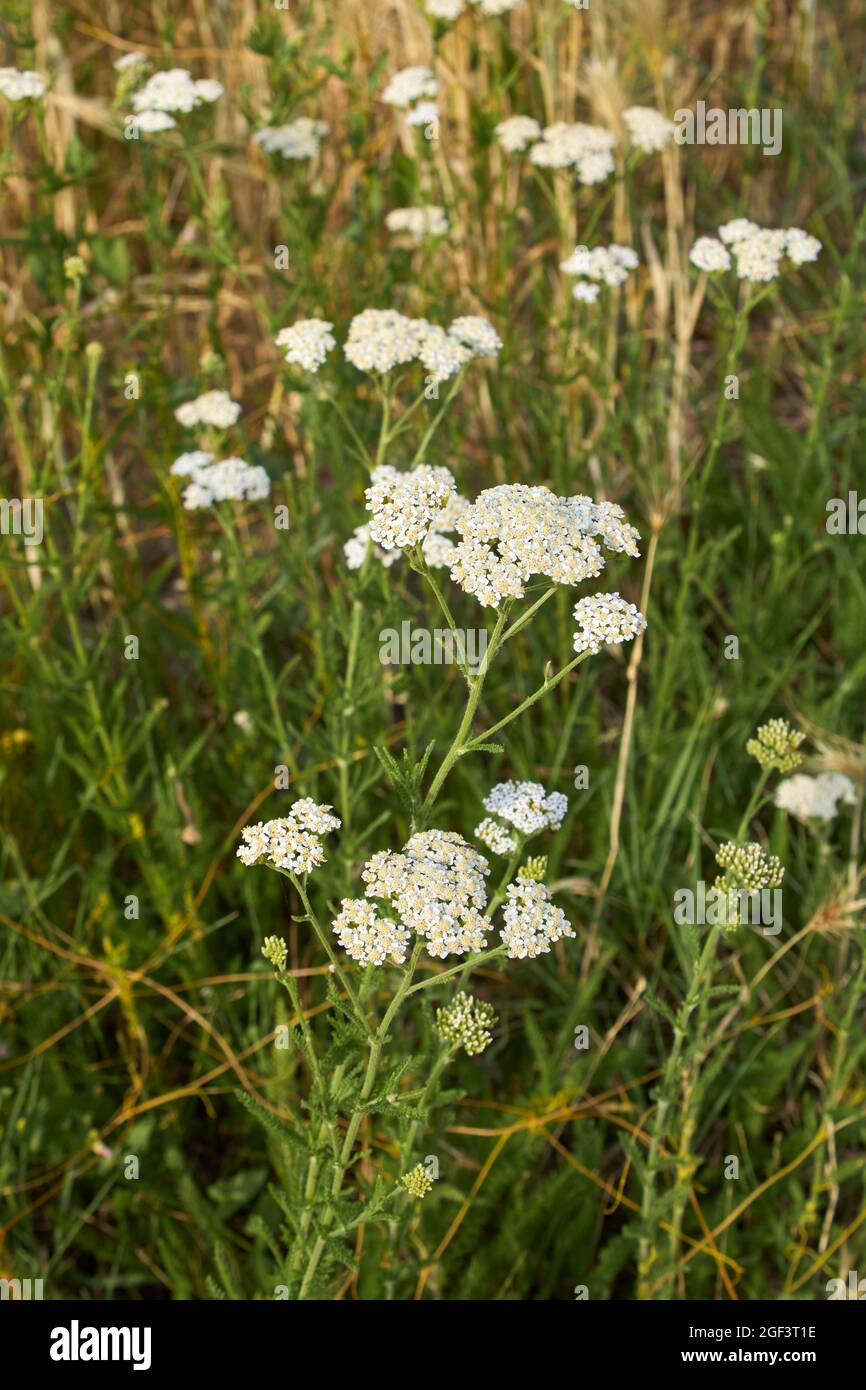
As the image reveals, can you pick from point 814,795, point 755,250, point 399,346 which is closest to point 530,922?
point 399,346

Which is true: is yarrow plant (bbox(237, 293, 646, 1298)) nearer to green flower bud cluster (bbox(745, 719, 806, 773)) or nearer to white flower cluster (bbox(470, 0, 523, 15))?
green flower bud cluster (bbox(745, 719, 806, 773))

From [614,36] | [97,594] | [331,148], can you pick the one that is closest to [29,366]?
[97,594]

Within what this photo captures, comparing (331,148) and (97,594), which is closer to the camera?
(97,594)

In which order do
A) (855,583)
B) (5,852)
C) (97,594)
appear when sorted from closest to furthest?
(5,852)
(855,583)
(97,594)

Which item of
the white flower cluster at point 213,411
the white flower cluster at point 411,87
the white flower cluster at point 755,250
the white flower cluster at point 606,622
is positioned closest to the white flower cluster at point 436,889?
the white flower cluster at point 606,622

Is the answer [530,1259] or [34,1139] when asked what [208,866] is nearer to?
[34,1139]

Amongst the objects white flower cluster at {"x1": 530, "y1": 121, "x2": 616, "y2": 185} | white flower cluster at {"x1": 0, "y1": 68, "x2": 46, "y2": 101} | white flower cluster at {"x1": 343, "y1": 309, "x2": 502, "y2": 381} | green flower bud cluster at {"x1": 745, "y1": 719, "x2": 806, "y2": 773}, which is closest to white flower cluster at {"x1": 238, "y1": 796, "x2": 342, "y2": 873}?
green flower bud cluster at {"x1": 745, "y1": 719, "x2": 806, "y2": 773}
